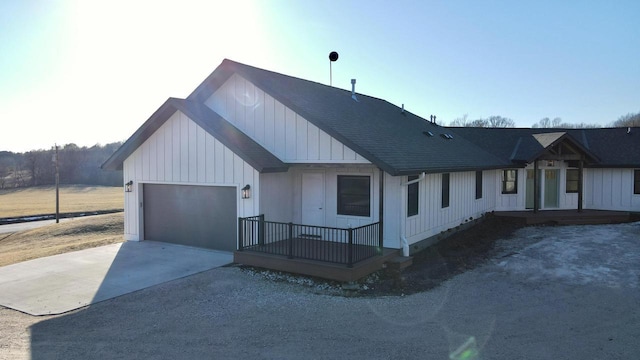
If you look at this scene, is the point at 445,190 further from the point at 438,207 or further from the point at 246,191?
the point at 246,191

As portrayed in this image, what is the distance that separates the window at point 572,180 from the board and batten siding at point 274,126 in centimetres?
1358

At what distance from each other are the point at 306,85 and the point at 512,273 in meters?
9.40

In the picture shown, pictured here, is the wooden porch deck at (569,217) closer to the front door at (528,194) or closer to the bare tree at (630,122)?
the front door at (528,194)

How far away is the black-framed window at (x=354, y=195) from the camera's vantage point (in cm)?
1214

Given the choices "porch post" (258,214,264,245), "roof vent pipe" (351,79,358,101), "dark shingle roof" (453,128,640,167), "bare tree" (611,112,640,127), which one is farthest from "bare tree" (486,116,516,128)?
"porch post" (258,214,264,245)

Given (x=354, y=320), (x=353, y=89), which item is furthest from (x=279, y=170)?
(x=353, y=89)

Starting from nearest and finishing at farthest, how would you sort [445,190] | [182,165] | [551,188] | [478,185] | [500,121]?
[182,165] < [445,190] < [478,185] < [551,188] < [500,121]

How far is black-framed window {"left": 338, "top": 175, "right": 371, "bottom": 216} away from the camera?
12141 mm

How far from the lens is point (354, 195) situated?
40.6 feet

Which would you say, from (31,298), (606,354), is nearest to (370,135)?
(606,354)

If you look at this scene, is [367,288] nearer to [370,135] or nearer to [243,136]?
[370,135]

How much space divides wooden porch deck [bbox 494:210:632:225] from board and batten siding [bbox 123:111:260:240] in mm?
11724

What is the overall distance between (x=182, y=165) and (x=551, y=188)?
16.2m

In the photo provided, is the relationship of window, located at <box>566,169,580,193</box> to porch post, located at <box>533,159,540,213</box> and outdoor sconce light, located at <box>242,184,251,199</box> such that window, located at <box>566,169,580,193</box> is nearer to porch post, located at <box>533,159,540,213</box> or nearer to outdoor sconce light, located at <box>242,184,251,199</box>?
porch post, located at <box>533,159,540,213</box>
